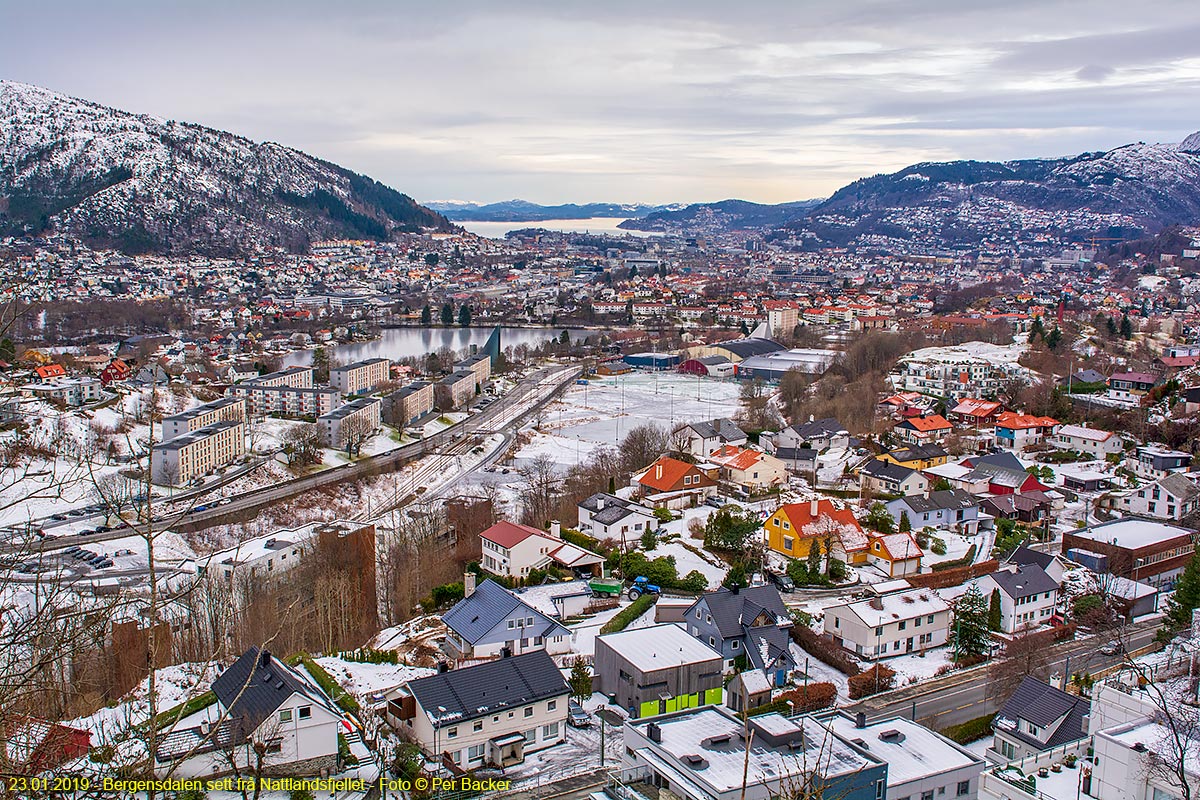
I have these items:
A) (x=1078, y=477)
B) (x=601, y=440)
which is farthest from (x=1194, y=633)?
(x=601, y=440)

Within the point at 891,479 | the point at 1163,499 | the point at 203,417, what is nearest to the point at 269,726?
the point at 891,479

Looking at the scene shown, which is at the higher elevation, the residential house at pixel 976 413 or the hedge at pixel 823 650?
the residential house at pixel 976 413

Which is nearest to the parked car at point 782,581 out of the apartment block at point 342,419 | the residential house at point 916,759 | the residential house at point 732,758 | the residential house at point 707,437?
the residential house at point 916,759

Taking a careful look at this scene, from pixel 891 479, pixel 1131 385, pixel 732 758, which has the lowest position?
pixel 891 479

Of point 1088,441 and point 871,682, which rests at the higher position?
point 1088,441

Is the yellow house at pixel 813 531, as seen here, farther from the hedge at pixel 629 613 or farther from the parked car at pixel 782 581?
the hedge at pixel 629 613

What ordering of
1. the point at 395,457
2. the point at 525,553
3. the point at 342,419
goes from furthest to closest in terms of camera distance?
the point at 342,419 → the point at 395,457 → the point at 525,553

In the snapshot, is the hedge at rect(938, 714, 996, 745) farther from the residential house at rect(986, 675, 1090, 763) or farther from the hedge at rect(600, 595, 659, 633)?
the hedge at rect(600, 595, 659, 633)

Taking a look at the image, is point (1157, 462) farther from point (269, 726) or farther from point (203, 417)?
point (203, 417)
